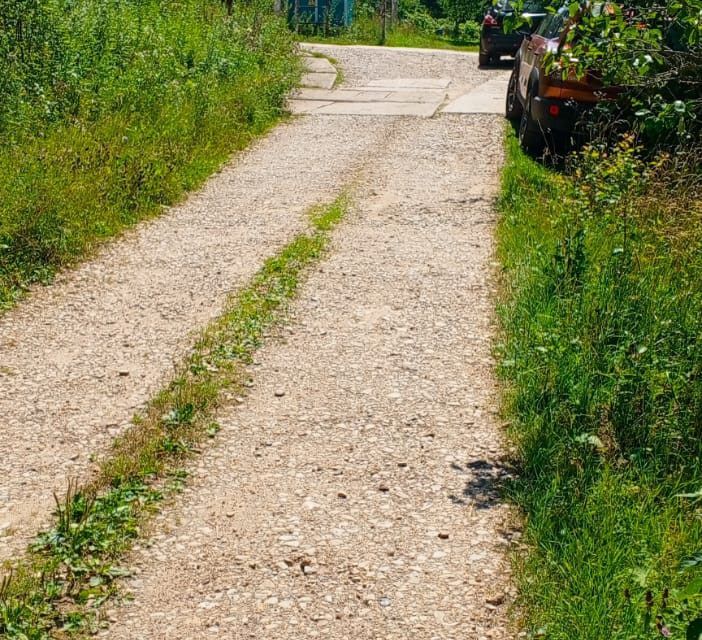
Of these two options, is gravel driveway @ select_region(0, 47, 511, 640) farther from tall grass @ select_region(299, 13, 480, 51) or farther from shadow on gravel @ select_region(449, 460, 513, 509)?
tall grass @ select_region(299, 13, 480, 51)

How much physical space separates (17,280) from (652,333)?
180 inches

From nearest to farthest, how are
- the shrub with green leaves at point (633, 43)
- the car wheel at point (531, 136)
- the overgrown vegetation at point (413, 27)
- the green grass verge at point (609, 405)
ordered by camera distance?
the green grass verge at point (609, 405) → the shrub with green leaves at point (633, 43) → the car wheel at point (531, 136) → the overgrown vegetation at point (413, 27)

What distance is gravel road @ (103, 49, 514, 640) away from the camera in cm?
386

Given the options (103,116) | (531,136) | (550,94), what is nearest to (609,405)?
(550,94)

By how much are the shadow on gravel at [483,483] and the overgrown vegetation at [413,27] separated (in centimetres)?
2123

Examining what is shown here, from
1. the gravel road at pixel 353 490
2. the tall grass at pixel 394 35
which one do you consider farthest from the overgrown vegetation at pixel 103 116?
the tall grass at pixel 394 35

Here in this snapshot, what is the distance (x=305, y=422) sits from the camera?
5.49 meters

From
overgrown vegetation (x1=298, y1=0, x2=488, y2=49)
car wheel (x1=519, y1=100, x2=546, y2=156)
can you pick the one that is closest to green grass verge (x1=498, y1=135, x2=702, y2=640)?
car wheel (x1=519, y1=100, x2=546, y2=156)

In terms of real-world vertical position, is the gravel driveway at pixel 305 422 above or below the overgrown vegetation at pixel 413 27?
below

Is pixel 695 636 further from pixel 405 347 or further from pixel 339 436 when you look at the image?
pixel 405 347

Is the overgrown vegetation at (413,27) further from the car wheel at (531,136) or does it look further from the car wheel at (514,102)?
the car wheel at (531,136)

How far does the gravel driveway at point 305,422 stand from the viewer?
13.0 feet

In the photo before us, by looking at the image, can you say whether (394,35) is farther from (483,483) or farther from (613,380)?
(483,483)

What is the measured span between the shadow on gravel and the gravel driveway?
0.5 inches
